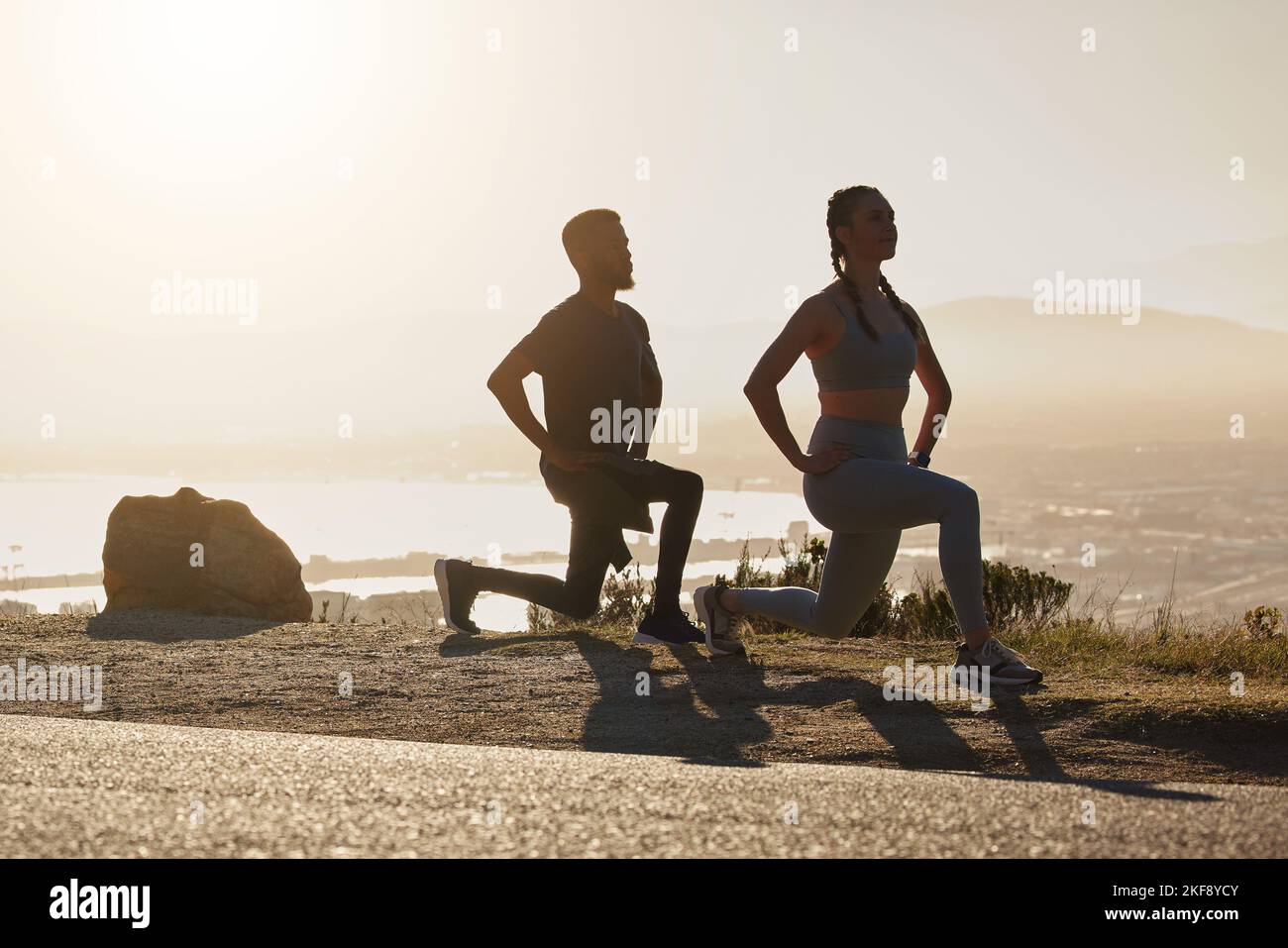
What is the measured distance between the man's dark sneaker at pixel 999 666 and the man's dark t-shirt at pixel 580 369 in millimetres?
2476

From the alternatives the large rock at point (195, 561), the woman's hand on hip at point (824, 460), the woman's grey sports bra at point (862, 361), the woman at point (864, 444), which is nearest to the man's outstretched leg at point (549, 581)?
the woman at point (864, 444)

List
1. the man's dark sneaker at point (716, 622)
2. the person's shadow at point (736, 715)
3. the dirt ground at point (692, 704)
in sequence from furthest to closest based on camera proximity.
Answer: the man's dark sneaker at point (716, 622), the dirt ground at point (692, 704), the person's shadow at point (736, 715)

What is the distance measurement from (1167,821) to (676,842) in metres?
0.99

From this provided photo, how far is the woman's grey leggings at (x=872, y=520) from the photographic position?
17.1 feet

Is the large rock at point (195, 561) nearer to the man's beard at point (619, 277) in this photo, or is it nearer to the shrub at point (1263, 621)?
the man's beard at point (619, 277)

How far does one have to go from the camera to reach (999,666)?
5168 mm

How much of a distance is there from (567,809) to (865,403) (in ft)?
10.6

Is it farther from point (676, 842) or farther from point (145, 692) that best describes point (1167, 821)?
point (145, 692)

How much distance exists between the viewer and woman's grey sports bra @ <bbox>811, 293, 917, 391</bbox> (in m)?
5.45

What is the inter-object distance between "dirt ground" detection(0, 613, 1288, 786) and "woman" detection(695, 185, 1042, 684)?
1.14ft

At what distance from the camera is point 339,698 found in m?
5.51

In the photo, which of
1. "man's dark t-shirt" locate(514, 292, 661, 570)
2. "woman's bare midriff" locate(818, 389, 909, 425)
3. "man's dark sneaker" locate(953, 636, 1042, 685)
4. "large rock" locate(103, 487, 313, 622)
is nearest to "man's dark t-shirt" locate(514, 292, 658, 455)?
"man's dark t-shirt" locate(514, 292, 661, 570)
